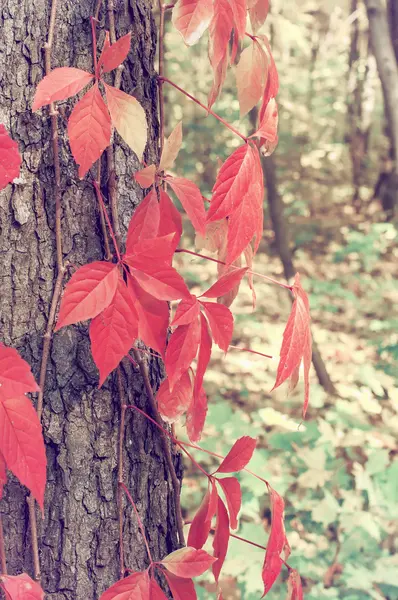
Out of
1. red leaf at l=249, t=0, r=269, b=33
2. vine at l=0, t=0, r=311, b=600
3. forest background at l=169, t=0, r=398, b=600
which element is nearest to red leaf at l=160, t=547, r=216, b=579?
vine at l=0, t=0, r=311, b=600

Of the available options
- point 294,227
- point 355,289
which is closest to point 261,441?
point 355,289

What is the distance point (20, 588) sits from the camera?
2.47ft

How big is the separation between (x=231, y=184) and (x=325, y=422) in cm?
189

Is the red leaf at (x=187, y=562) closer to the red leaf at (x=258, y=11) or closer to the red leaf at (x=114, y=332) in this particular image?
the red leaf at (x=114, y=332)

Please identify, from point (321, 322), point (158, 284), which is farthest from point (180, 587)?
point (321, 322)

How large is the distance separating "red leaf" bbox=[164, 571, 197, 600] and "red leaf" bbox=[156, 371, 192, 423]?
23 cm

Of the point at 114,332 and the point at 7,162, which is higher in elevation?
the point at 7,162

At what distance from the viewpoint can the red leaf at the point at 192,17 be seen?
0.72m

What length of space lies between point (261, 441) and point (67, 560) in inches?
104

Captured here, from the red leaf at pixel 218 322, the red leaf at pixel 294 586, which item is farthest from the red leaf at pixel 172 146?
the red leaf at pixel 294 586

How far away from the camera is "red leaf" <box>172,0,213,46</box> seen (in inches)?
28.4

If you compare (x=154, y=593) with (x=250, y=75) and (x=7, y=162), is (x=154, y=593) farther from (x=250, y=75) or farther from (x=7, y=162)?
(x=250, y=75)

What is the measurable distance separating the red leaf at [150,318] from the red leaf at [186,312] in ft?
0.07

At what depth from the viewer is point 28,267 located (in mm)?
847
